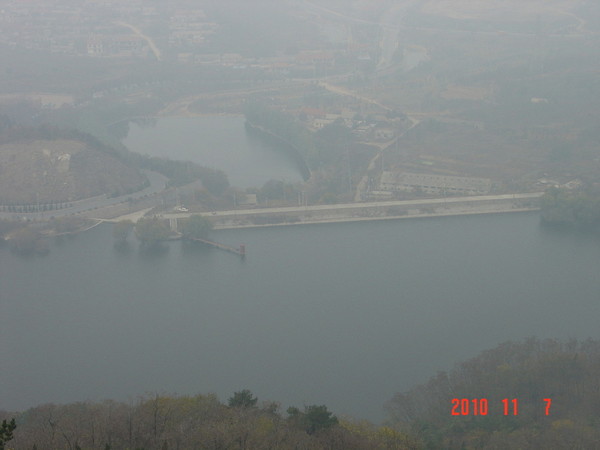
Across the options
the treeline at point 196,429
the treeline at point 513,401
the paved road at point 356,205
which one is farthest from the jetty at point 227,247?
the treeline at point 196,429

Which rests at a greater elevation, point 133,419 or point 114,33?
point 114,33

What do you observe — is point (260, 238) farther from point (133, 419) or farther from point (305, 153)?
point (133, 419)

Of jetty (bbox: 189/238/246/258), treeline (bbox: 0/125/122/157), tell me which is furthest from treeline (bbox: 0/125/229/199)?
jetty (bbox: 189/238/246/258)

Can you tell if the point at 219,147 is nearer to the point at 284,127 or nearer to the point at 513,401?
the point at 284,127

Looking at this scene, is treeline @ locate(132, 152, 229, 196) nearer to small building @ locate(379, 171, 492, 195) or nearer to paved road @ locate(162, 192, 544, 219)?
paved road @ locate(162, 192, 544, 219)

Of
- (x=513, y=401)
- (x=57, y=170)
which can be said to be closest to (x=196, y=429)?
(x=513, y=401)

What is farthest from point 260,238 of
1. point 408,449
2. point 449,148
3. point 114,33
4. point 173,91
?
point 114,33
